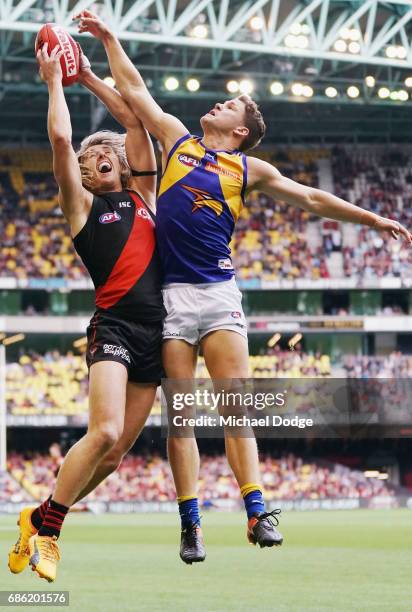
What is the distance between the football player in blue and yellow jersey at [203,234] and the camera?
8.38 meters

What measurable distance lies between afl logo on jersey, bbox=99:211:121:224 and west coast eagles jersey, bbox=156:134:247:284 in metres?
0.29

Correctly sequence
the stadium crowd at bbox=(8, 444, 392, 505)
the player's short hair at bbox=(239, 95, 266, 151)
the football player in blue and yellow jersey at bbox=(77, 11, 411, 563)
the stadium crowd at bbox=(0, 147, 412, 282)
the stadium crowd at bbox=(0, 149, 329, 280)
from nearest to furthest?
the football player in blue and yellow jersey at bbox=(77, 11, 411, 563) < the player's short hair at bbox=(239, 95, 266, 151) < the stadium crowd at bbox=(8, 444, 392, 505) < the stadium crowd at bbox=(0, 149, 329, 280) < the stadium crowd at bbox=(0, 147, 412, 282)

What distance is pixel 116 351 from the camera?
8172 mm

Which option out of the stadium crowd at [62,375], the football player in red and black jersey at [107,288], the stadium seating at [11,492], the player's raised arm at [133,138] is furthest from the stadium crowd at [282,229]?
the football player in red and black jersey at [107,288]

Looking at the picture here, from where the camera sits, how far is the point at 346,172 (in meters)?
45.7

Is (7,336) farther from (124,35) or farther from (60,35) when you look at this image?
(60,35)

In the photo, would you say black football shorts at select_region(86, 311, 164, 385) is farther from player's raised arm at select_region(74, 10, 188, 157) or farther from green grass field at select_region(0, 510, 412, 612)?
green grass field at select_region(0, 510, 412, 612)

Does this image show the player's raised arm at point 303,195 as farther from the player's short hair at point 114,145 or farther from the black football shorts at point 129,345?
the black football shorts at point 129,345

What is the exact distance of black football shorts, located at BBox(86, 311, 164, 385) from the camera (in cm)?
820

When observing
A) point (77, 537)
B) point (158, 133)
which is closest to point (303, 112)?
point (77, 537)

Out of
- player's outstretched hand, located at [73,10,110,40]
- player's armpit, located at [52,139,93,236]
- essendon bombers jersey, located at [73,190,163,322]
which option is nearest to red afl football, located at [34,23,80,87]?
player's outstretched hand, located at [73,10,110,40]

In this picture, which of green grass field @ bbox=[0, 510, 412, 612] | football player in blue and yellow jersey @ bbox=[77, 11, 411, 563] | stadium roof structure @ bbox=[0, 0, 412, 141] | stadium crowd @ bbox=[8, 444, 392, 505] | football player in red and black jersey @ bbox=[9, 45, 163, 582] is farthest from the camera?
stadium crowd @ bbox=[8, 444, 392, 505]

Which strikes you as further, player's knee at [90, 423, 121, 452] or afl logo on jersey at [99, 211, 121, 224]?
afl logo on jersey at [99, 211, 121, 224]

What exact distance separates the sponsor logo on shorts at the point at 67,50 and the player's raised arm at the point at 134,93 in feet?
0.54
